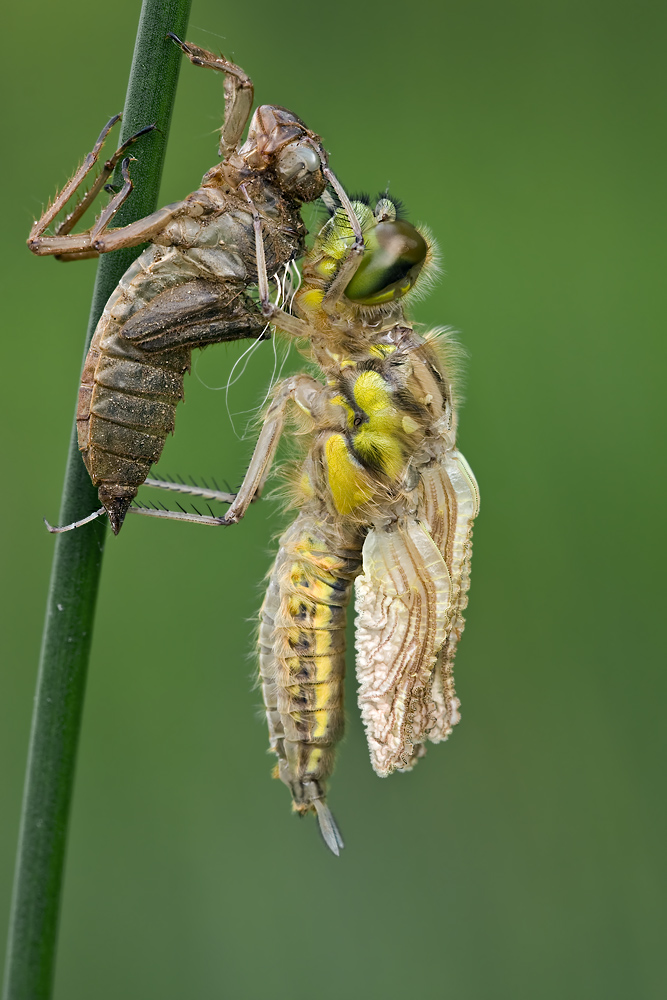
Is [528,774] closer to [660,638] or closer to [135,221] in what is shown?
[660,638]

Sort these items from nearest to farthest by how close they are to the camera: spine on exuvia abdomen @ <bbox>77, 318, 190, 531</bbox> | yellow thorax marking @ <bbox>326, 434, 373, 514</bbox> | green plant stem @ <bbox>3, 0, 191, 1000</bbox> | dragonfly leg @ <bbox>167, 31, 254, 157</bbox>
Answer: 1. green plant stem @ <bbox>3, 0, 191, 1000</bbox>
2. spine on exuvia abdomen @ <bbox>77, 318, 190, 531</bbox>
3. dragonfly leg @ <bbox>167, 31, 254, 157</bbox>
4. yellow thorax marking @ <bbox>326, 434, 373, 514</bbox>

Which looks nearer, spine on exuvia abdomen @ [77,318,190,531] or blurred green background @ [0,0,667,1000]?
spine on exuvia abdomen @ [77,318,190,531]

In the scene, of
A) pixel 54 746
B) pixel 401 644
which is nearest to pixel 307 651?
pixel 401 644

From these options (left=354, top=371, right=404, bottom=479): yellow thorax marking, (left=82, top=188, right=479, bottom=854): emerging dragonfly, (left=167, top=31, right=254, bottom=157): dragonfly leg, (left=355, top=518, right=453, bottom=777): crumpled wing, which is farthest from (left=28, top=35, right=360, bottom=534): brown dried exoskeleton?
(left=355, top=518, right=453, bottom=777): crumpled wing

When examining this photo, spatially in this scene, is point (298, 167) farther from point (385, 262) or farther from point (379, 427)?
point (379, 427)

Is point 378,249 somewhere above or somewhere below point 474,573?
above

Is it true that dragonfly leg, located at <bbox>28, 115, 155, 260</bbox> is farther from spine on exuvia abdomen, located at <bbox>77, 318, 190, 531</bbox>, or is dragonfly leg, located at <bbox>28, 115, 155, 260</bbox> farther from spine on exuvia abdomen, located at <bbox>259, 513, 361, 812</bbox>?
spine on exuvia abdomen, located at <bbox>259, 513, 361, 812</bbox>
